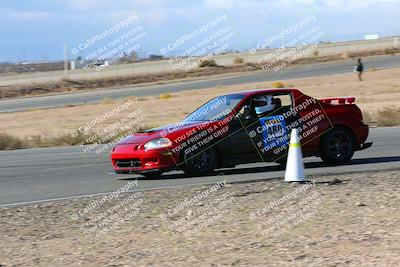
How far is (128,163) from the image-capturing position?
13234mm

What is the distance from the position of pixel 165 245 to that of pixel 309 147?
6.58 metres

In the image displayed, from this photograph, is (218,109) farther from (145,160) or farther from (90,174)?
(90,174)

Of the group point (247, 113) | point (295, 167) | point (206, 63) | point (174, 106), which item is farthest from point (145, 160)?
point (206, 63)

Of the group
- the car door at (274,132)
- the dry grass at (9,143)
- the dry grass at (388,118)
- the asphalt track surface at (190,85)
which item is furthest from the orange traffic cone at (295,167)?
the asphalt track surface at (190,85)

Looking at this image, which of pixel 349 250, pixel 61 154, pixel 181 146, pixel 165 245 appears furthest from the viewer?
pixel 61 154

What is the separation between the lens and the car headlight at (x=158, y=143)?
42.6 feet

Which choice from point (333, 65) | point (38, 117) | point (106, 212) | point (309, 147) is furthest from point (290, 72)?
point (106, 212)

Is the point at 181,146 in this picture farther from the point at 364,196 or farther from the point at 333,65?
the point at 333,65

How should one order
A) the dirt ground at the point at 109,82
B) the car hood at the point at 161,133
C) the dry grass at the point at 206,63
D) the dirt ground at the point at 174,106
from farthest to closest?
the dry grass at the point at 206,63 → the dirt ground at the point at 109,82 → the dirt ground at the point at 174,106 → the car hood at the point at 161,133

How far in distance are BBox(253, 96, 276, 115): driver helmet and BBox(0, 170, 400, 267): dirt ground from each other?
212 cm

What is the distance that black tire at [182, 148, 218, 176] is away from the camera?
519 inches

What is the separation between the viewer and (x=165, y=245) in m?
7.81

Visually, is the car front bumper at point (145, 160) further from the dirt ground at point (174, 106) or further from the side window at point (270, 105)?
the dirt ground at point (174, 106)

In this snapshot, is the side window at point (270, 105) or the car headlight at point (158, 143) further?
the side window at point (270, 105)
